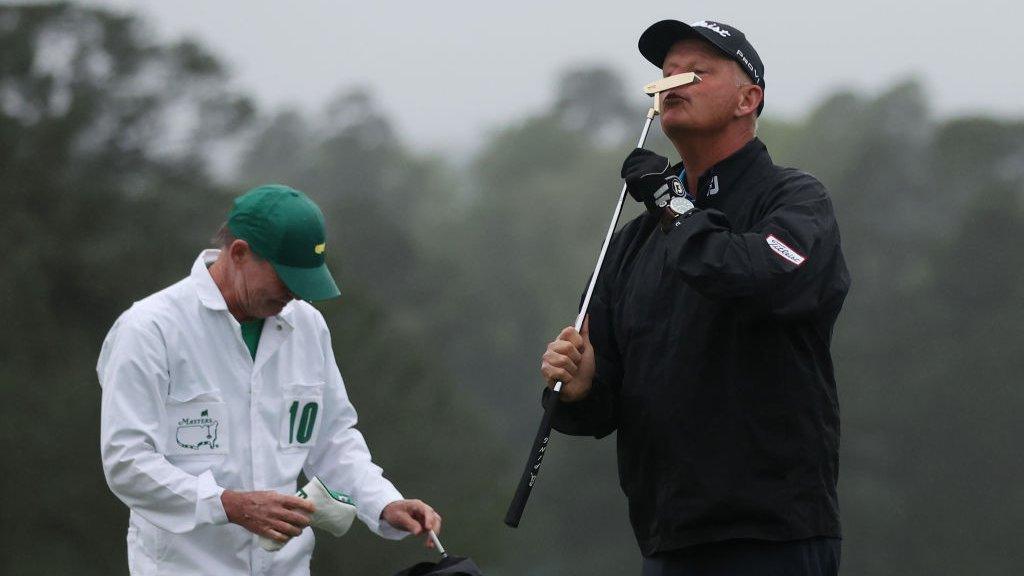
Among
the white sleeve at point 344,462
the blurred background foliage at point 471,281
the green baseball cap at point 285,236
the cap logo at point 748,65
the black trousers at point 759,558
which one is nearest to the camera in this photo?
the black trousers at point 759,558

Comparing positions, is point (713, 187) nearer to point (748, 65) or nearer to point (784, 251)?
point (748, 65)

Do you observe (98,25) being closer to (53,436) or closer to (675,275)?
(53,436)

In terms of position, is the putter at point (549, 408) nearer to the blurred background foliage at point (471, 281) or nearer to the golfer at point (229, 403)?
the golfer at point (229, 403)

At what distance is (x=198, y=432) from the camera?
441 cm

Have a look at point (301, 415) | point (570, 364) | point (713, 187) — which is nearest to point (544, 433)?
point (570, 364)

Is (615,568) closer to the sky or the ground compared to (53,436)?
closer to the ground

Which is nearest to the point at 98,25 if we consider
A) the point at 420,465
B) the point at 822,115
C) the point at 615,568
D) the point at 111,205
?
the point at 111,205

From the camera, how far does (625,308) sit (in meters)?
4.63

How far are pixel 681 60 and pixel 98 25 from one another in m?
31.3

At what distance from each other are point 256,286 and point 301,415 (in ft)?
1.35

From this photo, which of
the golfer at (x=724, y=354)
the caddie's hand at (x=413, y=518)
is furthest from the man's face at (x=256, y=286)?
the golfer at (x=724, y=354)

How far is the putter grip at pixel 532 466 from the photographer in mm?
4465

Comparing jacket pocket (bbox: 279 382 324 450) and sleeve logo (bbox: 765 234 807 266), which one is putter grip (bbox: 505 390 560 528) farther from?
sleeve logo (bbox: 765 234 807 266)

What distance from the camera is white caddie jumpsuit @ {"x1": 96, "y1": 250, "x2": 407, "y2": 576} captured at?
4.30 meters
